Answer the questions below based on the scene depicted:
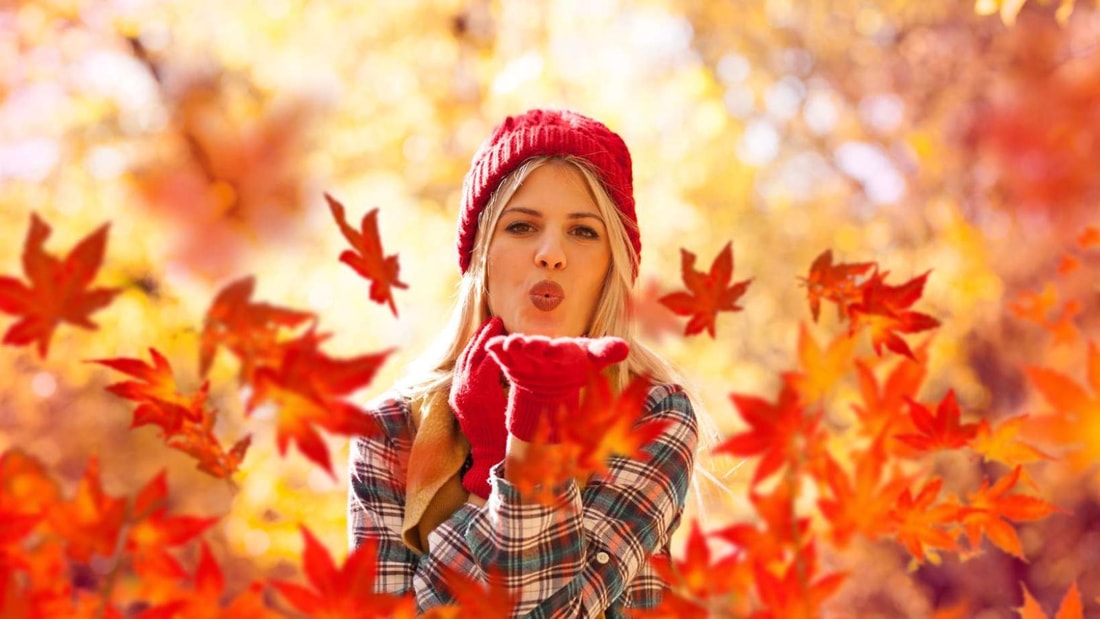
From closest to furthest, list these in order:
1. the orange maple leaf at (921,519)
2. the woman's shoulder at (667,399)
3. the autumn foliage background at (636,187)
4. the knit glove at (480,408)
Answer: the orange maple leaf at (921,519) → the knit glove at (480,408) → the woman's shoulder at (667,399) → the autumn foliage background at (636,187)

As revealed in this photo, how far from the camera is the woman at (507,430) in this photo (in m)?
1.26

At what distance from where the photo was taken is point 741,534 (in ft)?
3.13

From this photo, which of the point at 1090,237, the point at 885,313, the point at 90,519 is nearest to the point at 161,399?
the point at 90,519

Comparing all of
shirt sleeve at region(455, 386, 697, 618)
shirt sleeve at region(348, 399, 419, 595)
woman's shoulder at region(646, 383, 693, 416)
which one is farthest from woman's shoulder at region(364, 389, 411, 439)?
woman's shoulder at region(646, 383, 693, 416)

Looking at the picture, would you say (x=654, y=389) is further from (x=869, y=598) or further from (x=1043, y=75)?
(x=869, y=598)

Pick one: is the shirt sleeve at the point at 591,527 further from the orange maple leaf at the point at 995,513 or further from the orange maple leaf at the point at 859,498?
the orange maple leaf at the point at 995,513

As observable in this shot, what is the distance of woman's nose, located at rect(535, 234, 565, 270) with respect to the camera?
Result: 1.53 m

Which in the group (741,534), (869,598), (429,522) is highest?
(869,598)

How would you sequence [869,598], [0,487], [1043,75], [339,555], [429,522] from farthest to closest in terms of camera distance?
[869,598] < [1043,75] < [339,555] < [429,522] < [0,487]

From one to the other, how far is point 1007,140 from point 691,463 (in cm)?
319

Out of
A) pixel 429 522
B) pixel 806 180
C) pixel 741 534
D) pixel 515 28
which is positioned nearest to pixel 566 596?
pixel 429 522

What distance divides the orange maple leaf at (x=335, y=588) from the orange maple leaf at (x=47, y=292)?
12.0 inches

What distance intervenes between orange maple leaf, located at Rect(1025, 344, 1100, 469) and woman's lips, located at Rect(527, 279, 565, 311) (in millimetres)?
766

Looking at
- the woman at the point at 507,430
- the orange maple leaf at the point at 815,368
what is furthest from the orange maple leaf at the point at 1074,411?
the woman at the point at 507,430
